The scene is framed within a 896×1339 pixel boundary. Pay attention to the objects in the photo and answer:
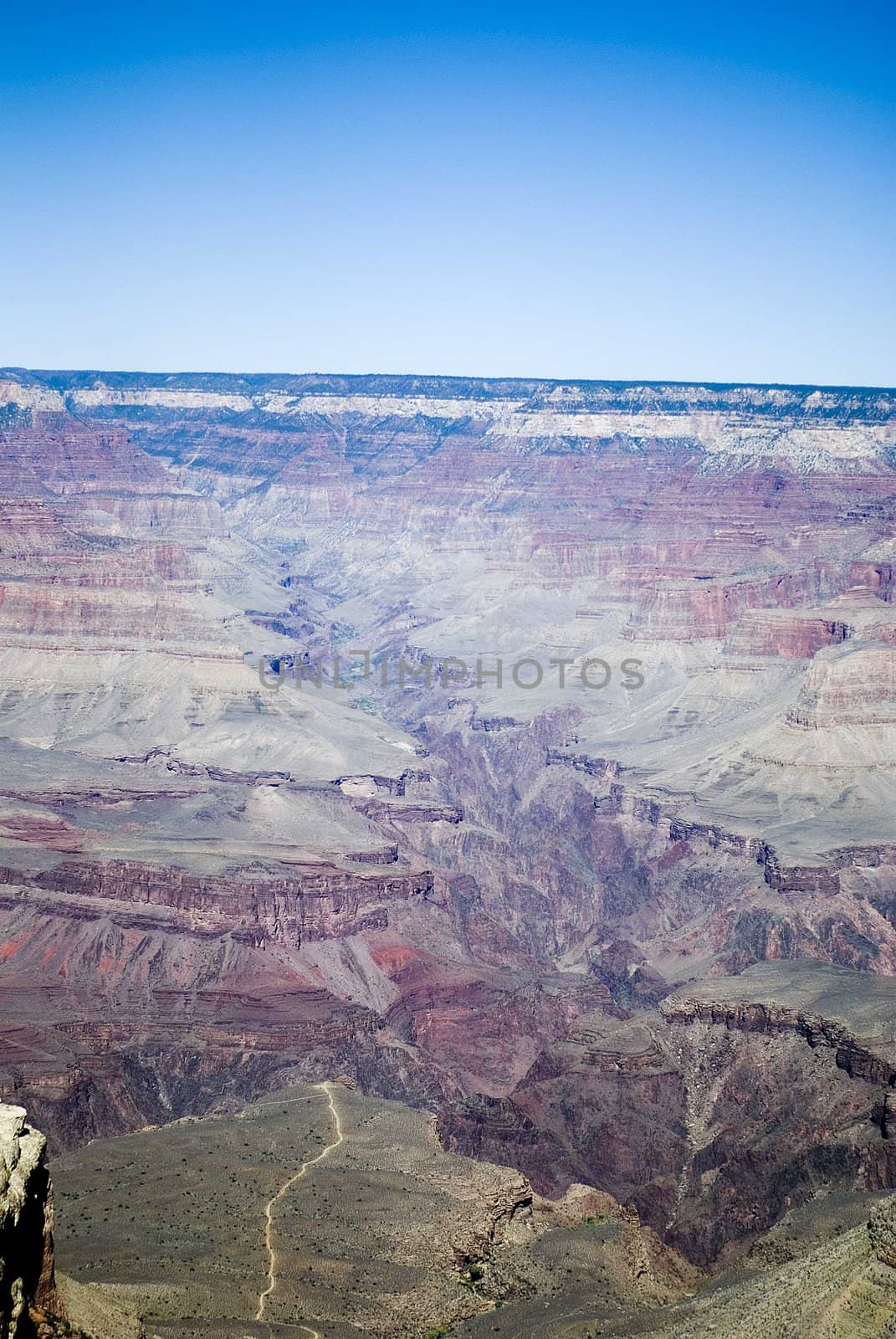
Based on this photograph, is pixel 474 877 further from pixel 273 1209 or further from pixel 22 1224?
pixel 22 1224

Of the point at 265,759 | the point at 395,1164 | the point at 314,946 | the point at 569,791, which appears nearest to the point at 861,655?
the point at 569,791

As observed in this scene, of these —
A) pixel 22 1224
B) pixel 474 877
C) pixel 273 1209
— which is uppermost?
pixel 22 1224

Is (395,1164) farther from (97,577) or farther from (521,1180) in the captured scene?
(97,577)

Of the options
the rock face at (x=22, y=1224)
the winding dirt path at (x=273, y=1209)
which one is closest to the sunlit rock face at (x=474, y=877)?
the winding dirt path at (x=273, y=1209)

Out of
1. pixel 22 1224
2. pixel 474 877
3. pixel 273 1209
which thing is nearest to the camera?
pixel 22 1224

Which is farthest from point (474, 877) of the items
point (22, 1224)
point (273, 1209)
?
point (22, 1224)

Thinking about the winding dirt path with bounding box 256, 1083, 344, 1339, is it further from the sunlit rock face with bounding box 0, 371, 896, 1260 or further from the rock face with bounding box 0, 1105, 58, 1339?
the rock face with bounding box 0, 1105, 58, 1339
